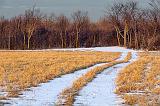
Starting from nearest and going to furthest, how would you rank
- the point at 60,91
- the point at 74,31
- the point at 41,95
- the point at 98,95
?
the point at 41,95, the point at 98,95, the point at 60,91, the point at 74,31

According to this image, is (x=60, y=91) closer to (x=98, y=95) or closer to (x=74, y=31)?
Result: (x=98, y=95)

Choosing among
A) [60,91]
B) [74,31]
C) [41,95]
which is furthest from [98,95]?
[74,31]

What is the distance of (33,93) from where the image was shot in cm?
1282

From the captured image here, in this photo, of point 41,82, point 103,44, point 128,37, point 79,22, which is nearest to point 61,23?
point 79,22

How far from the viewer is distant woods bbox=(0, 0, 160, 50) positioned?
86.1m

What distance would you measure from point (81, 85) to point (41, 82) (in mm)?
1985

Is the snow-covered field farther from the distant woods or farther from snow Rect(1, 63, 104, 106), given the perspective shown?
the distant woods

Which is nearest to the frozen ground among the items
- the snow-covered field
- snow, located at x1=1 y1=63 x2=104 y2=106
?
the snow-covered field

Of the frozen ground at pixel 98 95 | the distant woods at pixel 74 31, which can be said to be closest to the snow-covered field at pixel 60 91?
the frozen ground at pixel 98 95

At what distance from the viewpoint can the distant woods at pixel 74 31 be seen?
86.1 metres

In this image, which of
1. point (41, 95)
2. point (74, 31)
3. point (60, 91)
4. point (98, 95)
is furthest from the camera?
point (74, 31)

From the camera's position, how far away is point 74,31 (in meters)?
98.2

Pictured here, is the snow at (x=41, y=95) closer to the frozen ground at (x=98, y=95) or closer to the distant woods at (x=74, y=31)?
the frozen ground at (x=98, y=95)

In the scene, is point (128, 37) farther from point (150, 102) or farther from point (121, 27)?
point (150, 102)
